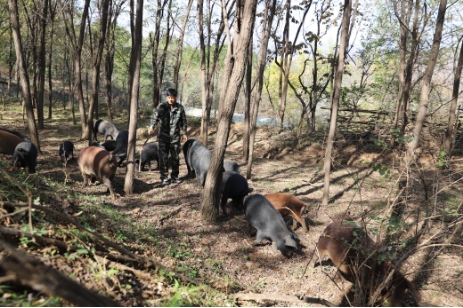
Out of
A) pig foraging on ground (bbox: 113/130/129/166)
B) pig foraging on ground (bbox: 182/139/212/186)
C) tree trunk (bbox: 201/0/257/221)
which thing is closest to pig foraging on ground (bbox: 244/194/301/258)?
tree trunk (bbox: 201/0/257/221)

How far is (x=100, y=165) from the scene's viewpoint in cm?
615

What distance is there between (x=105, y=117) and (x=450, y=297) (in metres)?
21.1

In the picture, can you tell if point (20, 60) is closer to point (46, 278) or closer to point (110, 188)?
point (110, 188)

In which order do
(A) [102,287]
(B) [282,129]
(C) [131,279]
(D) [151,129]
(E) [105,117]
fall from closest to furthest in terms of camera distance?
(A) [102,287] < (C) [131,279] < (D) [151,129] < (B) [282,129] < (E) [105,117]

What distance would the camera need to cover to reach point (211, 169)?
17.1 ft

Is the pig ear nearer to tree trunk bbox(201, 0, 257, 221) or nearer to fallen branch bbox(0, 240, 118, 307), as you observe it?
tree trunk bbox(201, 0, 257, 221)

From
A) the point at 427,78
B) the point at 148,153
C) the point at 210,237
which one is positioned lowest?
the point at 210,237

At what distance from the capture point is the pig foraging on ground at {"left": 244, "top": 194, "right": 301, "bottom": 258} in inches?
181

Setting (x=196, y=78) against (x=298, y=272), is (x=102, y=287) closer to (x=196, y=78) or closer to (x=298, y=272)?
(x=298, y=272)

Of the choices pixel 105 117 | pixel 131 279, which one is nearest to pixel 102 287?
pixel 131 279

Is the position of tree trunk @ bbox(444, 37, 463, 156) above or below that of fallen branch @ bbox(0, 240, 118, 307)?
above

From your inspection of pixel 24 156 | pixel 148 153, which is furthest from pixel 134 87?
pixel 24 156

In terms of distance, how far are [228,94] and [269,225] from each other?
7.69 feet

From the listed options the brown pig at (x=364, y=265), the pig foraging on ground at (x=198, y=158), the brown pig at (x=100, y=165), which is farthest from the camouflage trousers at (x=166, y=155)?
the brown pig at (x=364, y=265)
